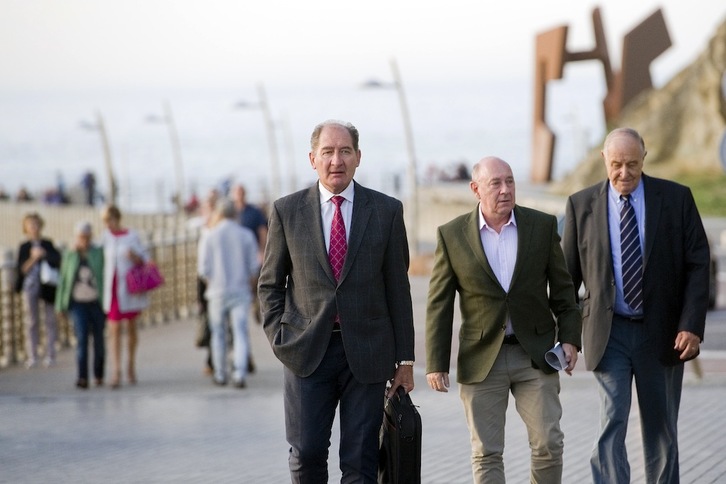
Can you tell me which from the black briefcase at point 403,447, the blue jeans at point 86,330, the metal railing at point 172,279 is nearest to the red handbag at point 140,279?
the blue jeans at point 86,330

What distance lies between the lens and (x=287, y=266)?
609 cm

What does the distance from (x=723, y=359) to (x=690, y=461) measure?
233 inches

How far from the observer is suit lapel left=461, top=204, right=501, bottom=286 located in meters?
6.32

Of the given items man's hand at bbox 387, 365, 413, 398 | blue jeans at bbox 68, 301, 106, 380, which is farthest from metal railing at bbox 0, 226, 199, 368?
man's hand at bbox 387, 365, 413, 398

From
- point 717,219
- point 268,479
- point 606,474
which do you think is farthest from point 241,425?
point 717,219

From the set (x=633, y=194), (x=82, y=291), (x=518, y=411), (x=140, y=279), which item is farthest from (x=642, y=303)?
(x=82, y=291)

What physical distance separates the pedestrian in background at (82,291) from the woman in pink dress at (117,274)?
0.10 metres

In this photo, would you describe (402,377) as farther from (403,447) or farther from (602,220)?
(602,220)

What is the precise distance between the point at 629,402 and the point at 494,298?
2.76ft

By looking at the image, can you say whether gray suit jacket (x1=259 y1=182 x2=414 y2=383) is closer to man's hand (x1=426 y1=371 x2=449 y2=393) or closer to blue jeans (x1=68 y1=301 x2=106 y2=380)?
man's hand (x1=426 y1=371 x2=449 y2=393)

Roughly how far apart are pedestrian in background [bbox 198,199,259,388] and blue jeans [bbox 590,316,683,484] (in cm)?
670

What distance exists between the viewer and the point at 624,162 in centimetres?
659

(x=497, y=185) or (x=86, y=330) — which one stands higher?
(x=497, y=185)

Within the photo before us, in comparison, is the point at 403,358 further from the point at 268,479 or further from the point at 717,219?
the point at 717,219
